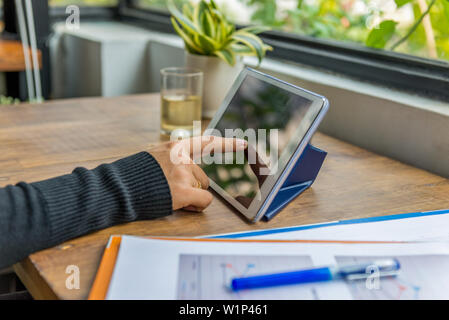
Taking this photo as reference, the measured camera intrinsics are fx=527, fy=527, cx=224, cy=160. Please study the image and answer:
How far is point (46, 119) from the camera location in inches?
50.1

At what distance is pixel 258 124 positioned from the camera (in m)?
0.91

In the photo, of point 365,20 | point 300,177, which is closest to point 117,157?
point 300,177

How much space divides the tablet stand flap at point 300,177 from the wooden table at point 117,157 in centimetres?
1

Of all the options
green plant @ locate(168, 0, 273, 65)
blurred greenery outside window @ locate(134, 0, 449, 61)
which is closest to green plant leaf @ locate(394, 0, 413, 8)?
blurred greenery outside window @ locate(134, 0, 449, 61)

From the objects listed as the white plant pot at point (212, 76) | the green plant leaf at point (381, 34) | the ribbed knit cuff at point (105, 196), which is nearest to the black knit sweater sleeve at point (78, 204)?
the ribbed knit cuff at point (105, 196)

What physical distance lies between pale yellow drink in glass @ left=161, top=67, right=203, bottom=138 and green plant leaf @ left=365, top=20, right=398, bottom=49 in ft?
1.62

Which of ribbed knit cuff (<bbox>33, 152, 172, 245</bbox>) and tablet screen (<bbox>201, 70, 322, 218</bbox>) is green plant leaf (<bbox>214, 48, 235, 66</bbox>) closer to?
tablet screen (<bbox>201, 70, 322, 218</bbox>)

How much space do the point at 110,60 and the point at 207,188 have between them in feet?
4.48

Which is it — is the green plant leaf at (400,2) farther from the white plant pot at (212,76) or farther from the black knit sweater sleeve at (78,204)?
the black knit sweater sleeve at (78,204)

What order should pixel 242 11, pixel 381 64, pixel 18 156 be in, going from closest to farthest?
pixel 18 156 → pixel 381 64 → pixel 242 11

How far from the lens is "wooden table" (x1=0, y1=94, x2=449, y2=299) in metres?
0.67

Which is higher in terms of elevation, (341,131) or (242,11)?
(242,11)

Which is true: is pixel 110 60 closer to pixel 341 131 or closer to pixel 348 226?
pixel 341 131
